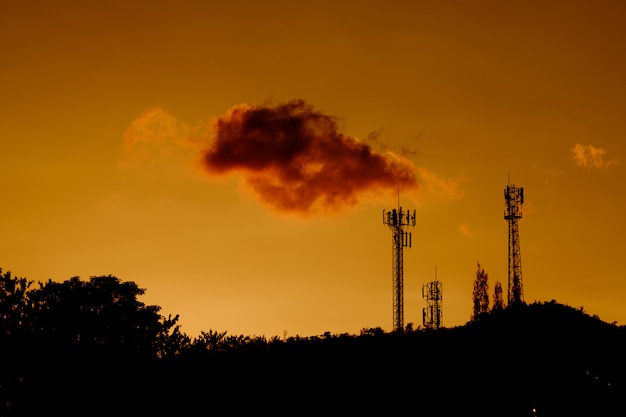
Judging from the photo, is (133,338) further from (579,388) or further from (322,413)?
(579,388)

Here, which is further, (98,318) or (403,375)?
(98,318)

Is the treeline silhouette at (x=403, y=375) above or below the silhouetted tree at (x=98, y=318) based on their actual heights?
below

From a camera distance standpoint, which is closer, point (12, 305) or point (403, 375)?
point (403, 375)

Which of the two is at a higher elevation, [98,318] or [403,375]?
[98,318]

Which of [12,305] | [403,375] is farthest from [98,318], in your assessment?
[403,375]

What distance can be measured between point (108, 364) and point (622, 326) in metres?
29.1

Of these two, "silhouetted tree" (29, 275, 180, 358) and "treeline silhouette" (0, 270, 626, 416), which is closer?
"treeline silhouette" (0, 270, 626, 416)

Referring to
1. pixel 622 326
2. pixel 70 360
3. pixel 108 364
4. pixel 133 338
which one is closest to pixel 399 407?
pixel 622 326

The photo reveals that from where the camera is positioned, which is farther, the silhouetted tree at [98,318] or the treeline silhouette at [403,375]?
the silhouetted tree at [98,318]

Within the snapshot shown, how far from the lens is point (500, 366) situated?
27.7 m

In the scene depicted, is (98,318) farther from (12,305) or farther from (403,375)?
(403,375)

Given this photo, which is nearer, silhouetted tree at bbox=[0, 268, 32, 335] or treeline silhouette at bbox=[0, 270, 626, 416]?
treeline silhouette at bbox=[0, 270, 626, 416]

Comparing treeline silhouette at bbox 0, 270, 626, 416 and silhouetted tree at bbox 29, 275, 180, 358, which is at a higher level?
silhouetted tree at bbox 29, 275, 180, 358

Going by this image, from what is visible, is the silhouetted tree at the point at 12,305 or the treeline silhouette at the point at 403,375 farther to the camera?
the silhouetted tree at the point at 12,305
